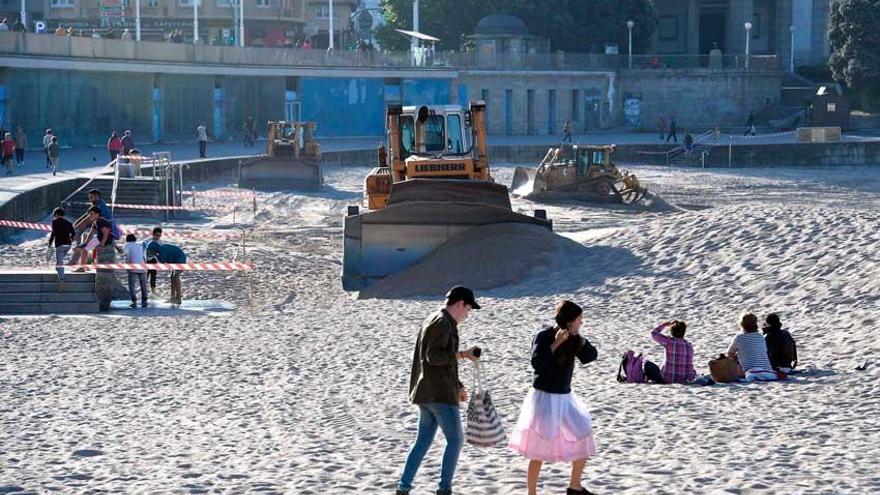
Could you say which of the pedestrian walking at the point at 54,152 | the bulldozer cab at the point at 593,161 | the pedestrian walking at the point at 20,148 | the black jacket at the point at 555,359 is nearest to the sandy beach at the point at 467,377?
the black jacket at the point at 555,359

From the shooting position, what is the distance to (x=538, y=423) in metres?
10.4

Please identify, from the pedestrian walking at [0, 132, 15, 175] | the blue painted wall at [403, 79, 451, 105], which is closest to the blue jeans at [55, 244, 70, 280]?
the pedestrian walking at [0, 132, 15, 175]

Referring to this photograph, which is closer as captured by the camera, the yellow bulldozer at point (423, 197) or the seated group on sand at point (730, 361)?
the seated group on sand at point (730, 361)

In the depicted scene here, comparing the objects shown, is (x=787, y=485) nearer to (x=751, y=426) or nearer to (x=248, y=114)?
(x=751, y=426)

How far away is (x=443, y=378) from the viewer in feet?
34.3

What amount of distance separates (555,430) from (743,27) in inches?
3488

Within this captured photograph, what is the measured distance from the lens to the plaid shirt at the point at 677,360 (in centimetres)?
1585

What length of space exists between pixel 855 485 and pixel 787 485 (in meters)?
0.45

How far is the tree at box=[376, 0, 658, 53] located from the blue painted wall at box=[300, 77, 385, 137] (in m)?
13.6

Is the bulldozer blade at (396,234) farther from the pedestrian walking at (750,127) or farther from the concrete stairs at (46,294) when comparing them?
the pedestrian walking at (750,127)

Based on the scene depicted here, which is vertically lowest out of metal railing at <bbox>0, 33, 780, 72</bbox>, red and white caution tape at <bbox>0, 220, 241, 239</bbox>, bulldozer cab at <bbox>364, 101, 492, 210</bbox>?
red and white caution tape at <bbox>0, 220, 241, 239</bbox>

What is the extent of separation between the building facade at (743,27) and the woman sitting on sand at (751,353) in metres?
80.4

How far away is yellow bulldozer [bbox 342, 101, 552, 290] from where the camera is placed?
2775 centimetres

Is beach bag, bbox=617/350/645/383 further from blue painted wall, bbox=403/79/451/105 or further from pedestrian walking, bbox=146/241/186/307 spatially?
blue painted wall, bbox=403/79/451/105
